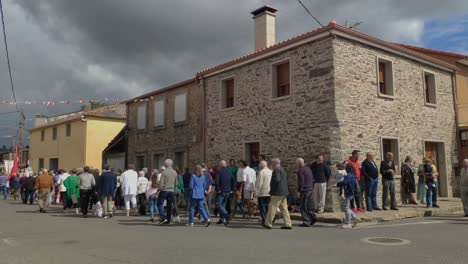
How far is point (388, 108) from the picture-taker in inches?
559

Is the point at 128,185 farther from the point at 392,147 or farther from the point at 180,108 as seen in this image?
the point at 392,147

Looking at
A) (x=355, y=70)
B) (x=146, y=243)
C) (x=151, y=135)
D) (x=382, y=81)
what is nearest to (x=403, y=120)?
(x=382, y=81)

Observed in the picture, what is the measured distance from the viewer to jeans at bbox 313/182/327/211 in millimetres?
11516

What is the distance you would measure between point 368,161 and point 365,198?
1.25m

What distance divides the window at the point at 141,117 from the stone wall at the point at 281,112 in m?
6.02

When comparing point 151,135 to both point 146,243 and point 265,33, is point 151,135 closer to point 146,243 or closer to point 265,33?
point 265,33

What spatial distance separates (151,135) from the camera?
21453 mm

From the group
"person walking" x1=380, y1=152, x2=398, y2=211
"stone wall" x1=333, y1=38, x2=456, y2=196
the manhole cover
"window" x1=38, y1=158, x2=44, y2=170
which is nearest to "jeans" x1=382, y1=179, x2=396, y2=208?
"person walking" x1=380, y1=152, x2=398, y2=211

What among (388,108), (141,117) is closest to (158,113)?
(141,117)

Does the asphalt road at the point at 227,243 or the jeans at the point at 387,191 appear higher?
the jeans at the point at 387,191

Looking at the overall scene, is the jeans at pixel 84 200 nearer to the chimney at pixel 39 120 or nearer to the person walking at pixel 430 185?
the person walking at pixel 430 185

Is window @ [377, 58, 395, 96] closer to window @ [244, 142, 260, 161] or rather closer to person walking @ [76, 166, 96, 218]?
window @ [244, 142, 260, 161]

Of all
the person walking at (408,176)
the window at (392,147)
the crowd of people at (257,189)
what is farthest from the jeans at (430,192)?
the window at (392,147)

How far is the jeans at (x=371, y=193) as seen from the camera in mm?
12031
